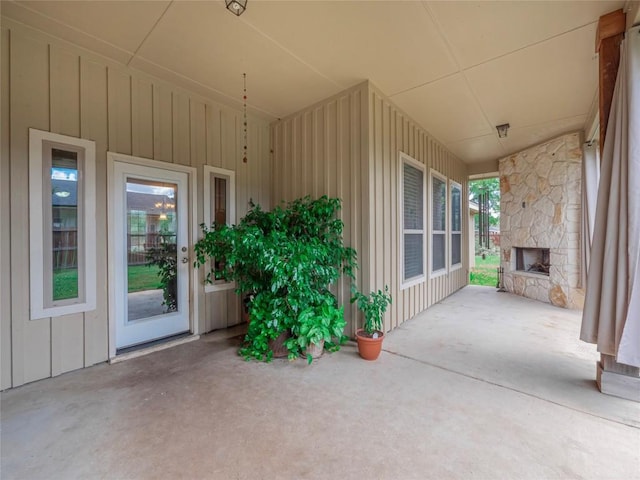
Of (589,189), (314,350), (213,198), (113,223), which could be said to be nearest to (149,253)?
(113,223)

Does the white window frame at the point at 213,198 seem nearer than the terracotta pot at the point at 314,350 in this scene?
No

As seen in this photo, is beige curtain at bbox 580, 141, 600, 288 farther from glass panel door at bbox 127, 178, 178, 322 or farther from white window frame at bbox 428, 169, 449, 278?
glass panel door at bbox 127, 178, 178, 322

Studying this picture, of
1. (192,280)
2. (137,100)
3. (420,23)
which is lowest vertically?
(192,280)

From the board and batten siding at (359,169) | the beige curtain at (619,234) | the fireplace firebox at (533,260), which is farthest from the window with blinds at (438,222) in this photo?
the beige curtain at (619,234)

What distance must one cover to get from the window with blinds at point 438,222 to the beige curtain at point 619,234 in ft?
8.17

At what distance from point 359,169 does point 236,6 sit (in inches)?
68.7

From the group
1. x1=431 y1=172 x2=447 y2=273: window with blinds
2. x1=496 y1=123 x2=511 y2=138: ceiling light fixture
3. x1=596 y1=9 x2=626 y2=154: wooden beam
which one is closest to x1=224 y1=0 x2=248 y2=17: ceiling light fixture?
x1=596 y1=9 x2=626 y2=154: wooden beam

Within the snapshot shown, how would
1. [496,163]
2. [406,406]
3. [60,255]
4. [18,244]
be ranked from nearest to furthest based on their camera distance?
[406,406] → [18,244] → [60,255] → [496,163]

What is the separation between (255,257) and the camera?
2562mm

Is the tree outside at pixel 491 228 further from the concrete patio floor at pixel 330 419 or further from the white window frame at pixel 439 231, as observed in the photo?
the concrete patio floor at pixel 330 419

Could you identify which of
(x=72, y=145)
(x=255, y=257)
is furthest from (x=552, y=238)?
(x=72, y=145)

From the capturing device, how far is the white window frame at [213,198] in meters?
3.31

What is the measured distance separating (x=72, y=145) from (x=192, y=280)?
1.66 meters

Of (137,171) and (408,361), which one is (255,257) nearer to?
(137,171)
